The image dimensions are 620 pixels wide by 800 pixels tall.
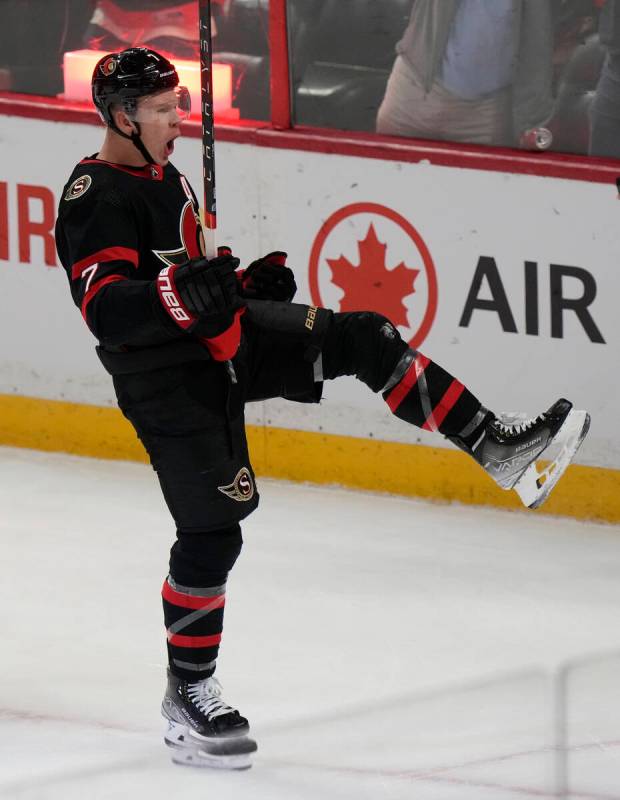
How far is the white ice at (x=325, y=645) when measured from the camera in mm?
3445

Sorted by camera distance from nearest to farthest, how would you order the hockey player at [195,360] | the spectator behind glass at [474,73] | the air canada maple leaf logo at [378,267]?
the hockey player at [195,360]
the spectator behind glass at [474,73]
the air canada maple leaf logo at [378,267]

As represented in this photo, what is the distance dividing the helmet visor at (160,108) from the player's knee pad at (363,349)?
54cm

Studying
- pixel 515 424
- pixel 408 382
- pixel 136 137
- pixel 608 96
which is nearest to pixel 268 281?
pixel 408 382

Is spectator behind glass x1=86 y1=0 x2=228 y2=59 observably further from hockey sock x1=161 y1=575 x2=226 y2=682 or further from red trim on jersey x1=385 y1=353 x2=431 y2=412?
hockey sock x1=161 y1=575 x2=226 y2=682

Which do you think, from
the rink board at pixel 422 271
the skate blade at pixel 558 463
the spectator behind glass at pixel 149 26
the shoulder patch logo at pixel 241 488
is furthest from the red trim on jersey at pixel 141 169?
the spectator behind glass at pixel 149 26

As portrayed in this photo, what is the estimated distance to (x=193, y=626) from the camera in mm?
3426

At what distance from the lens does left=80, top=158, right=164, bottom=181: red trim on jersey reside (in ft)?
10.8

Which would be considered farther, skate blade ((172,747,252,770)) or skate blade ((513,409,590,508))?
skate blade ((513,409,590,508))

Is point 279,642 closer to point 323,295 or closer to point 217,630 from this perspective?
point 217,630

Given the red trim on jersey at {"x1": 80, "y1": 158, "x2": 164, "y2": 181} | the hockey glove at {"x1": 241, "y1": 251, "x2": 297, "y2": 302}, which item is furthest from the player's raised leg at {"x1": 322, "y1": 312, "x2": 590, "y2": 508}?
the red trim on jersey at {"x1": 80, "y1": 158, "x2": 164, "y2": 181}

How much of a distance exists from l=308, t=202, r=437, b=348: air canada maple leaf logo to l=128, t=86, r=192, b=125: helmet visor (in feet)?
5.52

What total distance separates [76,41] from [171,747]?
2629 mm

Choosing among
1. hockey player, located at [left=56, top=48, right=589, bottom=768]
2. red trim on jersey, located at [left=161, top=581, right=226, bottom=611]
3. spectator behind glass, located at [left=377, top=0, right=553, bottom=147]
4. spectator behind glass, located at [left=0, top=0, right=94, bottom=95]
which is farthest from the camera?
spectator behind glass, located at [left=0, top=0, right=94, bottom=95]

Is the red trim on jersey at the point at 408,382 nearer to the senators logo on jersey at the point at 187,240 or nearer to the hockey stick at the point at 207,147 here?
the hockey stick at the point at 207,147
